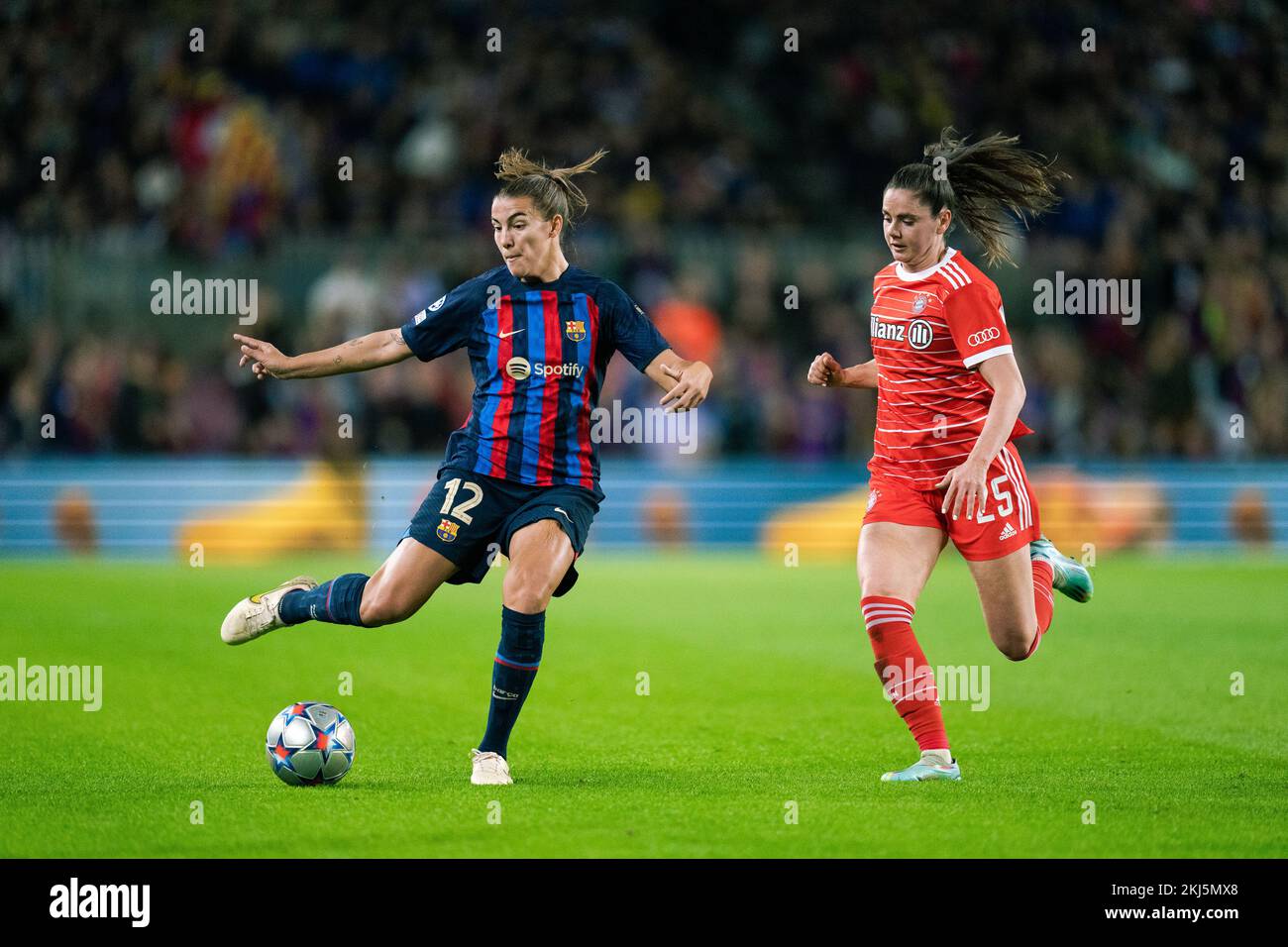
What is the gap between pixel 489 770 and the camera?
6.32m

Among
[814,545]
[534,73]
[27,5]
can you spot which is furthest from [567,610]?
[27,5]

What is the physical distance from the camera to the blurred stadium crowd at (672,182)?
18641 millimetres

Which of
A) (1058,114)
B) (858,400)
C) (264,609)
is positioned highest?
(1058,114)

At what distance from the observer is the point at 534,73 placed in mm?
21594

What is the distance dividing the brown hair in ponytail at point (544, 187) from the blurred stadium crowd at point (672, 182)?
37.9 ft

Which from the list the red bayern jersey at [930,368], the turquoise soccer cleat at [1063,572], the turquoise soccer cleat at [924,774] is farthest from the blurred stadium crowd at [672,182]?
the turquoise soccer cleat at [924,774]

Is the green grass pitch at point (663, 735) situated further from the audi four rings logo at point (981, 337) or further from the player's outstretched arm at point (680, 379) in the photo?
the audi four rings logo at point (981, 337)

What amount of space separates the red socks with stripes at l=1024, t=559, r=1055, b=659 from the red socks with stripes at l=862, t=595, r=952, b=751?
2.22ft

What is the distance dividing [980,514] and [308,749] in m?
2.62

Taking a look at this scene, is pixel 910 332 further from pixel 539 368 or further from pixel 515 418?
pixel 515 418

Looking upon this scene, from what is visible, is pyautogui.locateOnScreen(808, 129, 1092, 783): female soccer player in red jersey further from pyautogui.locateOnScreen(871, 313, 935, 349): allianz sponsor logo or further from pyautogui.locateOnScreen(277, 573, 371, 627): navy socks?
pyautogui.locateOnScreen(277, 573, 371, 627): navy socks

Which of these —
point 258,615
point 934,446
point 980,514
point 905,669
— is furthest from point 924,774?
point 258,615
